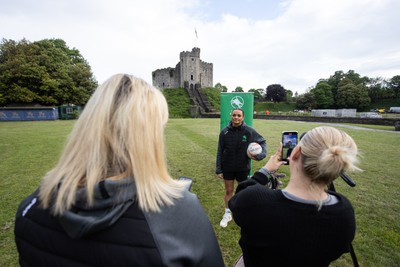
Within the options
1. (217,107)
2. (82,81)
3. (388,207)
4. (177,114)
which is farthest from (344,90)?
(388,207)

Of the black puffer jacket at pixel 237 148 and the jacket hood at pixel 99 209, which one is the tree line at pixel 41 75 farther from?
the jacket hood at pixel 99 209

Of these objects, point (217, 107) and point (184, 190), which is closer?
point (184, 190)

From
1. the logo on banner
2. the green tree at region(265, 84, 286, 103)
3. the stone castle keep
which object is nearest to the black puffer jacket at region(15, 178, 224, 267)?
the logo on banner

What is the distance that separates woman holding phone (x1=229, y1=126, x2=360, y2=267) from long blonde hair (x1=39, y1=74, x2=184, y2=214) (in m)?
0.69

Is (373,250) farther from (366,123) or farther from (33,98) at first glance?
(33,98)

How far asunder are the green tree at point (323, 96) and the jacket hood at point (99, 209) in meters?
70.0

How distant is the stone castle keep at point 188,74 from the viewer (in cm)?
5828

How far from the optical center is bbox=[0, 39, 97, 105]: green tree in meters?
32.5

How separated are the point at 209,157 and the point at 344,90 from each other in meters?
62.8

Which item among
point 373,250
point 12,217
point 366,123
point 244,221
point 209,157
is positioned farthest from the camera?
point 366,123

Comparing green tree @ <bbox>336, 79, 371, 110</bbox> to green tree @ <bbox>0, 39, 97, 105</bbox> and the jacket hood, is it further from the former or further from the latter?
the jacket hood

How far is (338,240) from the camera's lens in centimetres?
145

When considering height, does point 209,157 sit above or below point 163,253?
below

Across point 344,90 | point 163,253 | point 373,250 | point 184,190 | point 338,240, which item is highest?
point 344,90
